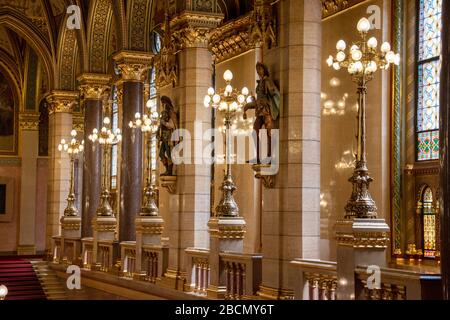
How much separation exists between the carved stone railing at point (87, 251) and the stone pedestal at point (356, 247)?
14.6 meters

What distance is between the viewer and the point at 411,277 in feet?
31.1

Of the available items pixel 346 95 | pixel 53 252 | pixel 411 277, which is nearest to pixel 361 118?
pixel 411 277

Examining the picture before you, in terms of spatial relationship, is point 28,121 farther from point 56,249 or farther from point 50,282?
point 50,282

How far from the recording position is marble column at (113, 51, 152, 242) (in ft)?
75.5

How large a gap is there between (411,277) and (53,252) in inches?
840

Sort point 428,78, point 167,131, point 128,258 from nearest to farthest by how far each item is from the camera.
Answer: point 428,78 → point 167,131 → point 128,258

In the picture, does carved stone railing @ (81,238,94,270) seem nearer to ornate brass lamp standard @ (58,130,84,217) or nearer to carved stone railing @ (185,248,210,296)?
ornate brass lamp standard @ (58,130,84,217)

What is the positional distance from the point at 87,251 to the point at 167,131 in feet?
27.0

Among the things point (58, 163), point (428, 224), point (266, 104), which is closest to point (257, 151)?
point (266, 104)

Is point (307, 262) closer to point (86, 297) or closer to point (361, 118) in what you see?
point (361, 118)

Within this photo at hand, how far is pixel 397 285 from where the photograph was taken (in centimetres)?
987

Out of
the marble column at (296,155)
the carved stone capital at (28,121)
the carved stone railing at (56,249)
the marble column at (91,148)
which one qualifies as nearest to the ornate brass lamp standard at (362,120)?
the marble column at (296,155)

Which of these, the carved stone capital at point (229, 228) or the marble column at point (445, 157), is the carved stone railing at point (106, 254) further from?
the marble column at point (445, 157)

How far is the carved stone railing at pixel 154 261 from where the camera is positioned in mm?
18781
